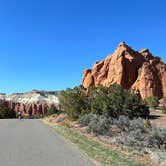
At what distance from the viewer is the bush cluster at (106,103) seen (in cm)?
3544

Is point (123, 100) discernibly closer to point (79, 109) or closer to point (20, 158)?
point (79, 109)

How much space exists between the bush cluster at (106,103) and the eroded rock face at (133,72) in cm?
5715

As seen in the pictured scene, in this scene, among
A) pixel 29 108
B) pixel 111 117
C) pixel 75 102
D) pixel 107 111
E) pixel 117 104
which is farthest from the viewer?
pixel 29 108

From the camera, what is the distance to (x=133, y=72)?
343ft

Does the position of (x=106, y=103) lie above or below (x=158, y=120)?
above

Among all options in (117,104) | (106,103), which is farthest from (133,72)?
(106,103)

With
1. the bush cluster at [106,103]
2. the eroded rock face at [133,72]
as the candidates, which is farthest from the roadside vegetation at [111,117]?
the eroded rock face at [133,72]

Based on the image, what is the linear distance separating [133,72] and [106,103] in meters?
70.9

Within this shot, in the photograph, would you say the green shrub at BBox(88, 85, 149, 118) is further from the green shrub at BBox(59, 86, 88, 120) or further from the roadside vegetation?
the green shrub at BBox(59, 86, 88, 120)

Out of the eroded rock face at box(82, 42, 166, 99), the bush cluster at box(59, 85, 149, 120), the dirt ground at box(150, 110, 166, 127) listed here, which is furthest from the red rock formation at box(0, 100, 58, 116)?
the dirt ground at box(150, 110, 166, 127)

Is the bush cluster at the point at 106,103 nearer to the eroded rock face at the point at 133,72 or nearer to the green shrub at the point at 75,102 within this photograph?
the green shrub at the point at 75,102

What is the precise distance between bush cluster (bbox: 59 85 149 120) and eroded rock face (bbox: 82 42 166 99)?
188 feet

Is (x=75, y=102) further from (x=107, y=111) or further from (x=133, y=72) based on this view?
(x=133, y=72)

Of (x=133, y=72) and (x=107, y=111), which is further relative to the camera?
(x=133, y=72)
